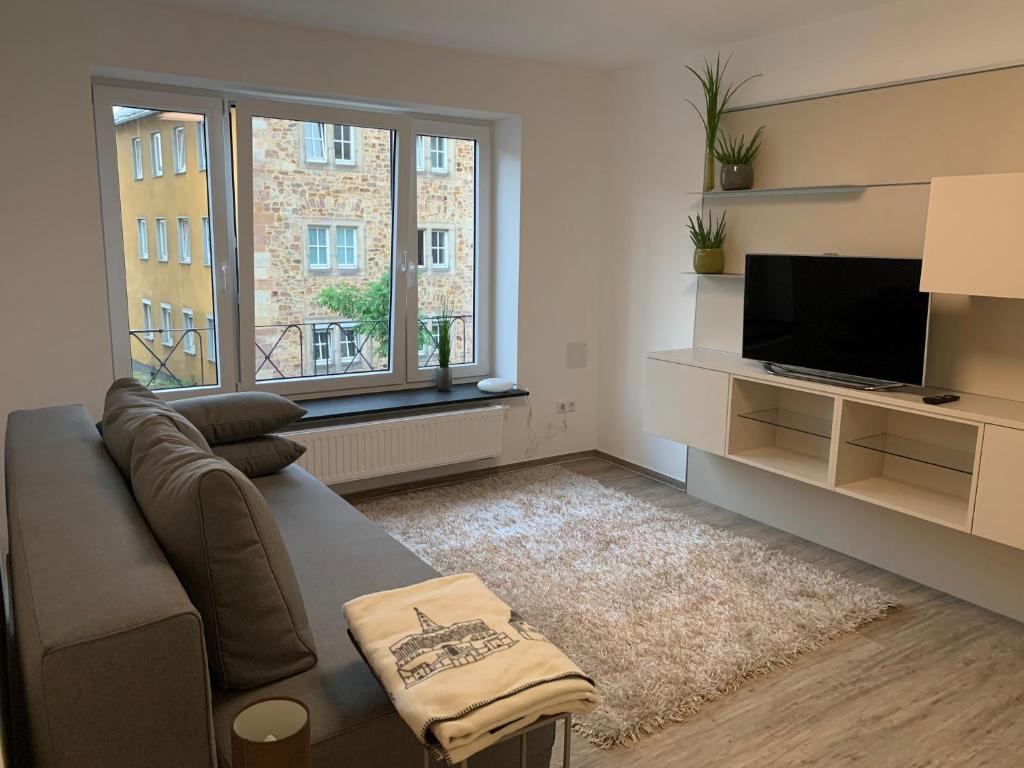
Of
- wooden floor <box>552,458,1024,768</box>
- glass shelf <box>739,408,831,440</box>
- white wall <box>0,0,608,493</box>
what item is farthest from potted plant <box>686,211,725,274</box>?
wooden floor <box>552,458,1024,768</box>

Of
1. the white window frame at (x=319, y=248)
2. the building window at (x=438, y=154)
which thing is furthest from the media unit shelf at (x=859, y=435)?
the white window frame at (x=319, y=248)

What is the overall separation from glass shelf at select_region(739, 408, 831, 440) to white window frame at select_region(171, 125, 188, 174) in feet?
9.96

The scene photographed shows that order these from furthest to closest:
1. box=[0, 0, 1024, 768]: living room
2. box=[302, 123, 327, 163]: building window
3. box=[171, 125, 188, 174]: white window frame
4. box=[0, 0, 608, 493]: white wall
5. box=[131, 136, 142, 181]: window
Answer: box=[302, 123, 327, 163]: building window, box=[171, 125, 188, 174]: white window frame, box=[131, 136, 142, 181]: window, box=[0, 0, 608, 493]: white wall, box=[0, 0, 1024, 768]: living room

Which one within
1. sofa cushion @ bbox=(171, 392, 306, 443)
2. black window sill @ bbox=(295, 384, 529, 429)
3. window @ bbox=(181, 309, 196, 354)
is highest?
window @ bbox=(181, 309, 196, 354)

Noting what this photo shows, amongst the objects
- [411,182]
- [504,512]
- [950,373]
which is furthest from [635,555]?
[411,182]

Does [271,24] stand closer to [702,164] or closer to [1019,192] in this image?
[702,164]

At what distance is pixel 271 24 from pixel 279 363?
1732 millimetres

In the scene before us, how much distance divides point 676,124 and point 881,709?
3.20 meters

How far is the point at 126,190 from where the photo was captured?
148 inches

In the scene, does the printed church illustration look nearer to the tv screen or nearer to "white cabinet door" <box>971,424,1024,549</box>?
"white cabinet door" <box>971,424,1024,549</box>

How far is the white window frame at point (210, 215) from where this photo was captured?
3.66m

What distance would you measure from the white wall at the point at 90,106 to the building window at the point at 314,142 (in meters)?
0.27

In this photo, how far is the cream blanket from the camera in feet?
4.44

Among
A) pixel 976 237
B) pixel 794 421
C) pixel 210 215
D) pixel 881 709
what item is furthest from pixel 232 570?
pixel 794 421
